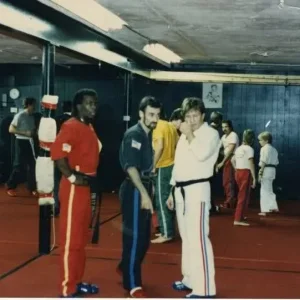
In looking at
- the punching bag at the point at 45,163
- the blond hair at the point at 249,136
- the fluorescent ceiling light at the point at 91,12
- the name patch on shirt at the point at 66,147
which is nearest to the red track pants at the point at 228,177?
the blond hair at the point at 249,136

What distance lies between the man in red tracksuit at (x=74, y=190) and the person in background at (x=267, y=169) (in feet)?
16.6

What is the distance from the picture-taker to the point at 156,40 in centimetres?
798

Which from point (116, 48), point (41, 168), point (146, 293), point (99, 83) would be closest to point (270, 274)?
point (146, 293)

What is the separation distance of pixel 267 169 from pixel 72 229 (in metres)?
5.45

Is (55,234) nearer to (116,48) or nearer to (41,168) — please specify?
(41,168)

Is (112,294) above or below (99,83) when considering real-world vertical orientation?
below

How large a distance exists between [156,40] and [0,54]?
390 centimetres

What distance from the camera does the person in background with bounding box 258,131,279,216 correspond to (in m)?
8.70

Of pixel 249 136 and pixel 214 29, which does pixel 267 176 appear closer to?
pixel 249 136

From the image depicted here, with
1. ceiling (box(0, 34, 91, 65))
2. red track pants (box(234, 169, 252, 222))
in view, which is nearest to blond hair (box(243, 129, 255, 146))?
red track pants (box(234, 169, 252, 222))

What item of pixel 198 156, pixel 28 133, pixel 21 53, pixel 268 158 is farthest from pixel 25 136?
pixel 198 156

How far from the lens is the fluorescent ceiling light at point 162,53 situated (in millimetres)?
8405

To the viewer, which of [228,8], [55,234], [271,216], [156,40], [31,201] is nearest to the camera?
[228,8]

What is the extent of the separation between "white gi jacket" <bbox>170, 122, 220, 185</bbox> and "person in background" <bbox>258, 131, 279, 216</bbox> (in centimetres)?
473
